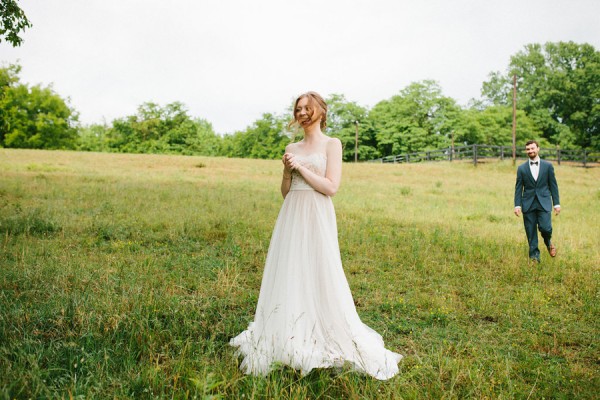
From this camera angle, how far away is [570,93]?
62.7 meters

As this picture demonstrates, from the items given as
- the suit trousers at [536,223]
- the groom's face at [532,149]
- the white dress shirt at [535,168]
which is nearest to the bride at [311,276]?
the suit trousers at [536,223]

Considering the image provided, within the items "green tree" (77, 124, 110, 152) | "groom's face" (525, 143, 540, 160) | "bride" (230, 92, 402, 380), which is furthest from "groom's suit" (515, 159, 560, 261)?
"green tree" (77, 124, 110, 152)

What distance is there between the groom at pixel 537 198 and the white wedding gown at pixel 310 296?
6030 mm

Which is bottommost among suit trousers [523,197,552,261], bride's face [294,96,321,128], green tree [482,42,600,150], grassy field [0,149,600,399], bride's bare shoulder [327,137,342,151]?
grassy field [0,149,600,399]

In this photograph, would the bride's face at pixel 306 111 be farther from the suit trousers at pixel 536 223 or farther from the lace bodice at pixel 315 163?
the suit trousers at pixel 536 223

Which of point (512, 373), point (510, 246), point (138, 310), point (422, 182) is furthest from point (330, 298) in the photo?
point (422, 182)

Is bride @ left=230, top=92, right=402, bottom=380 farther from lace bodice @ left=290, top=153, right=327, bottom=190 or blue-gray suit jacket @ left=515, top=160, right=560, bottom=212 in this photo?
blue-gray suit jacket @ left=515, top=160, right=560, bottom=212

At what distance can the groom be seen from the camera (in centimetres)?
864

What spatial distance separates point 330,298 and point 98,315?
2.52 metres

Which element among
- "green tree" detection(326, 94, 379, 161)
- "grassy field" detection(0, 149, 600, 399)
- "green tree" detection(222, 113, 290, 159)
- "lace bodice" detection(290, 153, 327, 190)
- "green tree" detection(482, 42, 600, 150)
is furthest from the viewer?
"green tree" detection(222, 113, 290, 159)

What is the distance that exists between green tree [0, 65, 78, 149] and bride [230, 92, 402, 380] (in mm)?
70594

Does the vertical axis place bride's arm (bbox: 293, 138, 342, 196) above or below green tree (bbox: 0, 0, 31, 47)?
below

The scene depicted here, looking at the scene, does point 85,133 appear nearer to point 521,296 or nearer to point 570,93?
point 570,93

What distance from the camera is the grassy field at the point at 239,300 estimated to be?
3.65 m
